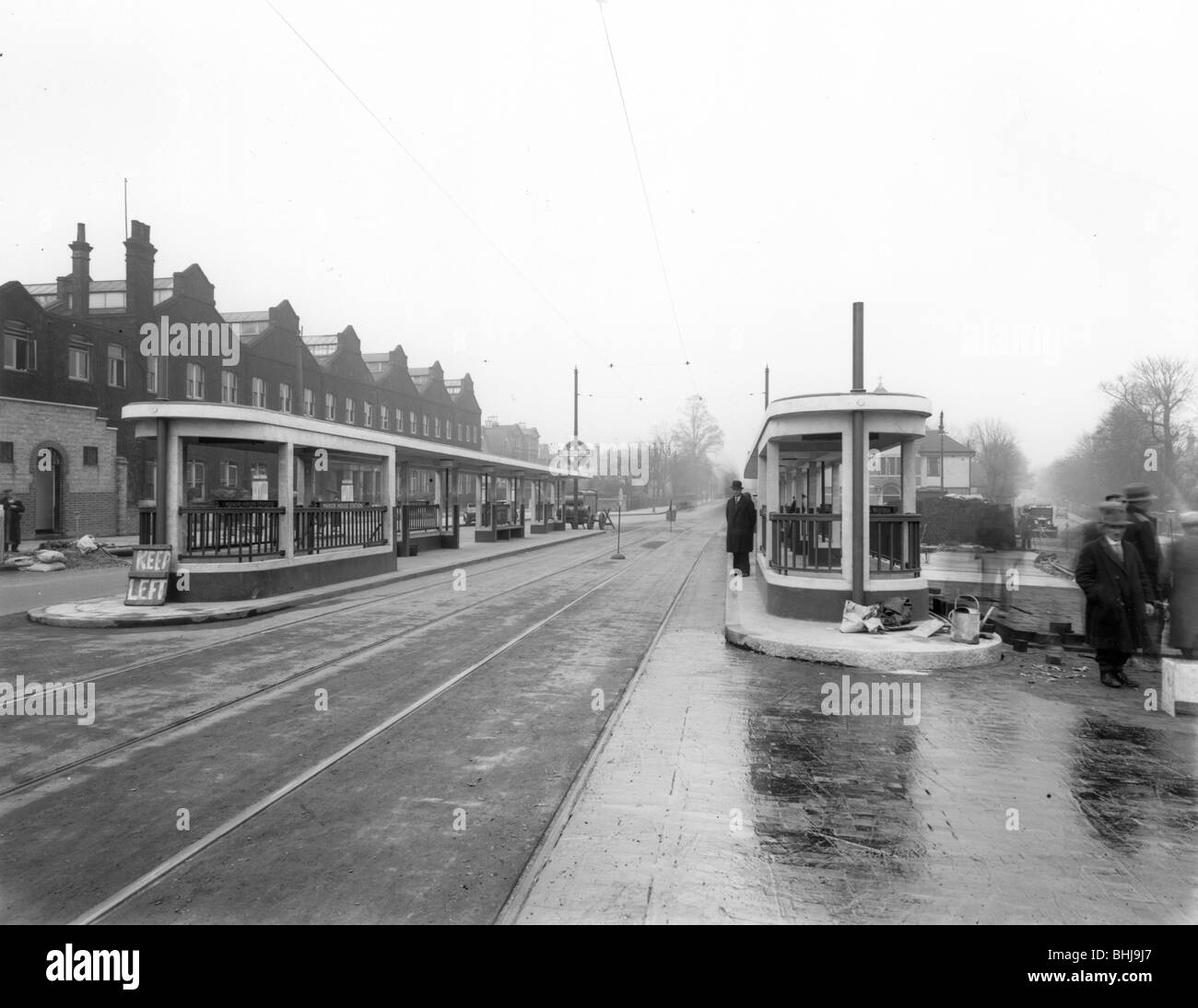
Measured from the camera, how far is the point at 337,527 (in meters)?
16.2

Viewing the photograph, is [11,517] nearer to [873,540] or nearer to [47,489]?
[47,489]

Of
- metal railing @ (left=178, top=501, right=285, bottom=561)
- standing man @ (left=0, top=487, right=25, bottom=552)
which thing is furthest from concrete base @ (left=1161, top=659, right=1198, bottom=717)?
standing man @ (left=0, top=487, right=25, bottom=552)

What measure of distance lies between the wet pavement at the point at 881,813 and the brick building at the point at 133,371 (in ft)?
41.2

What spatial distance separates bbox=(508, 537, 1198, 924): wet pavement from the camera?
3.32 meters

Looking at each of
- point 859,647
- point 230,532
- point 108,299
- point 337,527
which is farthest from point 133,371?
point 859,647

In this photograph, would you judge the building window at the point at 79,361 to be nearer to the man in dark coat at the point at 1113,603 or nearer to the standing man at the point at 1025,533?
the man in dark coat at the point at 1113,603

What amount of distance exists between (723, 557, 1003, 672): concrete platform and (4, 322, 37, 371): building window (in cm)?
3107

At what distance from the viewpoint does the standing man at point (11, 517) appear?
2103cm

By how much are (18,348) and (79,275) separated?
8005 millimetres

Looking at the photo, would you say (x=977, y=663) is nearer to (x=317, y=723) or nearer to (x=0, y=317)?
(x=317, y=723)

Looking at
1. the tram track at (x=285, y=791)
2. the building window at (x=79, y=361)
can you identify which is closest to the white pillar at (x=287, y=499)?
the tram track at (x=285, y=791)

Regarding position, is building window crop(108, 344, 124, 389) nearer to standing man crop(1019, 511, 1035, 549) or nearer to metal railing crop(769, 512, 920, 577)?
metal railing crop(769, 512, 920, 577)
